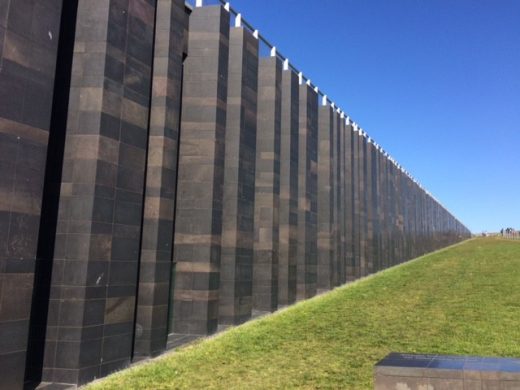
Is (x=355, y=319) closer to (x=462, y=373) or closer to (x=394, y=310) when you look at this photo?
(x=394, y=310)

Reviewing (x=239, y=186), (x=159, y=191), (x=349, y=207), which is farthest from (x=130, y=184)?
(x=349, y=207)

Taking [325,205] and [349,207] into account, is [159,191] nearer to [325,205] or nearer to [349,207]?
[325,205]

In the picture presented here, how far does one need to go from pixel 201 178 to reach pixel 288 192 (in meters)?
9.97

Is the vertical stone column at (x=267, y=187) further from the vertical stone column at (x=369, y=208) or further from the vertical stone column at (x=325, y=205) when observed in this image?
the vertical stone column at (x=369, y=208)

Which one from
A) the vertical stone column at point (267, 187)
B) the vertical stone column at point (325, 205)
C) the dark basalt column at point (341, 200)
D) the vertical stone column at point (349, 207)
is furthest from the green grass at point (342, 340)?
the vertical stone column at point (349, 207)

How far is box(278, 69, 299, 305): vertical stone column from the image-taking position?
2930 centimetres

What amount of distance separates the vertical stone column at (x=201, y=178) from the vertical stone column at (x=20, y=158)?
8.75 meters

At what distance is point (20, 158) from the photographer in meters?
12.0

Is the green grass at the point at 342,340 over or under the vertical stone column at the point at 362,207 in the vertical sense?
under

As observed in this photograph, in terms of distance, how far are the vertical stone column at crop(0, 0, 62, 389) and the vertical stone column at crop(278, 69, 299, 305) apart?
18574 mm

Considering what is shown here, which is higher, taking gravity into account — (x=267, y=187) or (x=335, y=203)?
(x=335, y=203)

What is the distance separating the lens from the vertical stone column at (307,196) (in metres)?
32.2

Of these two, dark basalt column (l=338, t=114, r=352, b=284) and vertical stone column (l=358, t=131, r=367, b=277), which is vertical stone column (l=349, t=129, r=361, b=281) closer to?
vertical stone column (l=358, t=131, r=367, b=277)

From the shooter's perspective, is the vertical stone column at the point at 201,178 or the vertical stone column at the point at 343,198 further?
the vertical stone column at the point at 343,198
